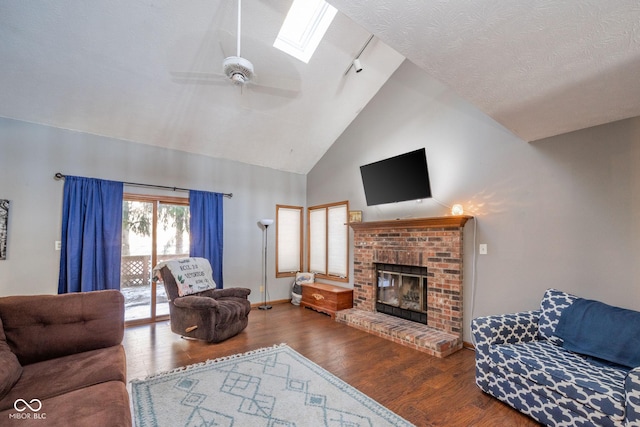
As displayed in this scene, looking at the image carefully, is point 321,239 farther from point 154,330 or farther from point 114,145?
point 114,145

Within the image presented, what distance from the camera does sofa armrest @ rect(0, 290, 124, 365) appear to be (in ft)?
6.19

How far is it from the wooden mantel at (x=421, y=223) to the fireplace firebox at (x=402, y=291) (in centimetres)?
62

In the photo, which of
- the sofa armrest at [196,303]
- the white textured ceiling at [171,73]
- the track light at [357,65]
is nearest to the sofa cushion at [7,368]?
the sofa armrest at [196,303]

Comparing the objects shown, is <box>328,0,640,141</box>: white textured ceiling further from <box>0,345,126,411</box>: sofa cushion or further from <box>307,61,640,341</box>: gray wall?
<box>0,345,126,411</box>: sofa cushion

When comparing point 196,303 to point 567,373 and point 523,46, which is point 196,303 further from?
point 523,46

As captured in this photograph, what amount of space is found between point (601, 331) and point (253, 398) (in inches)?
108

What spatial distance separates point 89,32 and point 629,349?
5.32 m

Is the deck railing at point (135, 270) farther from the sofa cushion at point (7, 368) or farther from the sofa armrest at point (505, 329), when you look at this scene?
the sofa armrest at point (505, 329)

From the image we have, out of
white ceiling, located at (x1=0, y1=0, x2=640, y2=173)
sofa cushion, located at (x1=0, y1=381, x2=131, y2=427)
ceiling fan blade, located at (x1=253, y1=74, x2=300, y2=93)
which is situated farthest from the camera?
ceiling fan blade, located at (x1=253, y1=74, x2=300, y2=93)

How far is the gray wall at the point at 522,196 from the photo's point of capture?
96.6 inches

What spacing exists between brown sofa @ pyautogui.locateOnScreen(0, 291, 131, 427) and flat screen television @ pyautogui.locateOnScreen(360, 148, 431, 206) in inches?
133

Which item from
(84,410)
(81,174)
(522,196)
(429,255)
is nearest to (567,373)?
(522,196)

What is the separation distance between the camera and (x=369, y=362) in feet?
9.77

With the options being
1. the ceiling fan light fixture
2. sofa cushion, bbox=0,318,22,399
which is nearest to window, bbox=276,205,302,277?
the ceiling fan light fixture
